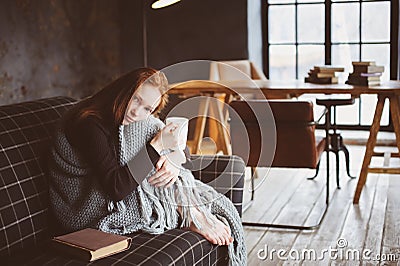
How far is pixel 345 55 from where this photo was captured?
673cm

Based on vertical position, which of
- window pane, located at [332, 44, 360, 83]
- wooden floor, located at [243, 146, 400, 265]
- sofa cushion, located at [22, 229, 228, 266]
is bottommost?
wooden floor, located at [243, 146, 400, 265]

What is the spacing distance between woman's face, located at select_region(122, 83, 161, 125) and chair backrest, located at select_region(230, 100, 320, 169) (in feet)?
5.04

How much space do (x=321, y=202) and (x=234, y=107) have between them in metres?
0.93

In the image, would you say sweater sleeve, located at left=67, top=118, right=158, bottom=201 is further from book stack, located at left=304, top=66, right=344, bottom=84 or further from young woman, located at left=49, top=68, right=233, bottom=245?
book stack, located at left=304, top=66, right=344, bottom=84

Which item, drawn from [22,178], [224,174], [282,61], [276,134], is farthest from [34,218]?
[282,61]

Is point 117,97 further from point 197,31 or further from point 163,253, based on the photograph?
point 197,31

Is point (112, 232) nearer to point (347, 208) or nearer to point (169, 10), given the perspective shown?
point (347, 208)


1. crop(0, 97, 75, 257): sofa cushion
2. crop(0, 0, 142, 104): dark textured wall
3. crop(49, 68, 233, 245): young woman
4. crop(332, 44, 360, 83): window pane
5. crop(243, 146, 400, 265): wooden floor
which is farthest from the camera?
crop(332, 44, 360, 83): window pane

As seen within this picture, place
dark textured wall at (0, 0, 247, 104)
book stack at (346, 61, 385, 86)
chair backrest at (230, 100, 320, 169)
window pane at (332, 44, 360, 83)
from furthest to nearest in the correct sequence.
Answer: window pane at (332, 44, 360, 83) < dark textured wall at (0, 0, 247, 104) < book stack at (346, 61, 385, 86) < chair backrest at (230, 100, 320, 169)

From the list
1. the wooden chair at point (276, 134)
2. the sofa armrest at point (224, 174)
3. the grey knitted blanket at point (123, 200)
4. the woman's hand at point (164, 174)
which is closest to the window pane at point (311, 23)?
the wooden chair at point (276, 134)

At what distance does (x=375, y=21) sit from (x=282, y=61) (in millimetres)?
1019

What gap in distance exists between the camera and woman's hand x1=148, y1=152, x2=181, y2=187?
102 inches

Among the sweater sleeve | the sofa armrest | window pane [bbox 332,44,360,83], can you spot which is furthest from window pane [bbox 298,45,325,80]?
the sweater sleeve

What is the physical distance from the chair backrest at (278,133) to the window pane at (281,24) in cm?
280
